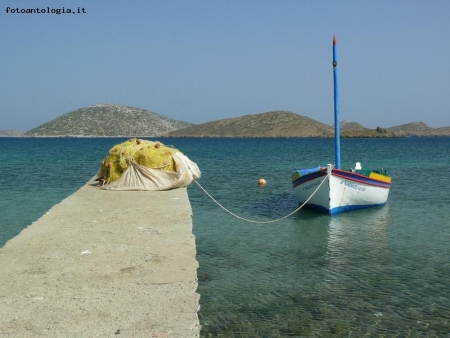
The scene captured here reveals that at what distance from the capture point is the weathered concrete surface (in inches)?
239

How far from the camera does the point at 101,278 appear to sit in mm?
7891

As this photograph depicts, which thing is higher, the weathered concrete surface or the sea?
the weathered concrete surface

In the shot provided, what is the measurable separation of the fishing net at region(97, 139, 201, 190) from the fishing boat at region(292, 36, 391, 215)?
5366 mm

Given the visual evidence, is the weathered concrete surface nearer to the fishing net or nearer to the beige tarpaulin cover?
the beige tarpaulin cover

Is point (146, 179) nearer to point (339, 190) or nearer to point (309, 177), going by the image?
point (309, 177)

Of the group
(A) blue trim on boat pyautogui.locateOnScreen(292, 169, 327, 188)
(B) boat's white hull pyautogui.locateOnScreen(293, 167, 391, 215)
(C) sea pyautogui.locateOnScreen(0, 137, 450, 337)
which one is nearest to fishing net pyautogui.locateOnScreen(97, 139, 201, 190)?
(C) sea pyautogui.locateOnScreen(0, 137, 450, 337)

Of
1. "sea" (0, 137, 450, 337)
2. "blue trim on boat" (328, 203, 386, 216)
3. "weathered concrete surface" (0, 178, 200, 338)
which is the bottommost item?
"sea" (0, 137, 450, 337)

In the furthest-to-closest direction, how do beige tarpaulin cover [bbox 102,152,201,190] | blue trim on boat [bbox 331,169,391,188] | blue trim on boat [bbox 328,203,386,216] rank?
beige tarpaulin cover [bbox 102,152,201,190], blue trim on boat [bbox 328,203,386,216], blue trim on boat [bbox 331,169,391,188]

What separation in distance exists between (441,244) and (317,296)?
17.7 ft

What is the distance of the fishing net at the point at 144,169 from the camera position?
66.0ft

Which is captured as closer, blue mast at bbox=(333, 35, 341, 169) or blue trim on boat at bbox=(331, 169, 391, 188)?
blue trim on boat at bbox=(331, 169, 391, 188)

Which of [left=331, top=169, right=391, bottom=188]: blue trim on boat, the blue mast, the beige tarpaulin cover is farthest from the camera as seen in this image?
the beige tarpaulin cover

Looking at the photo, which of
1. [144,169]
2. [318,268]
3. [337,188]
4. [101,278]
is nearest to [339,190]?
[337,188]

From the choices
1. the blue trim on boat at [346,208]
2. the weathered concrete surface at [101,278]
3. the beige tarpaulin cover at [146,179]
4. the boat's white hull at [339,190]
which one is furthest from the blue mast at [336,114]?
the weathered concrete surface at [101,278]
